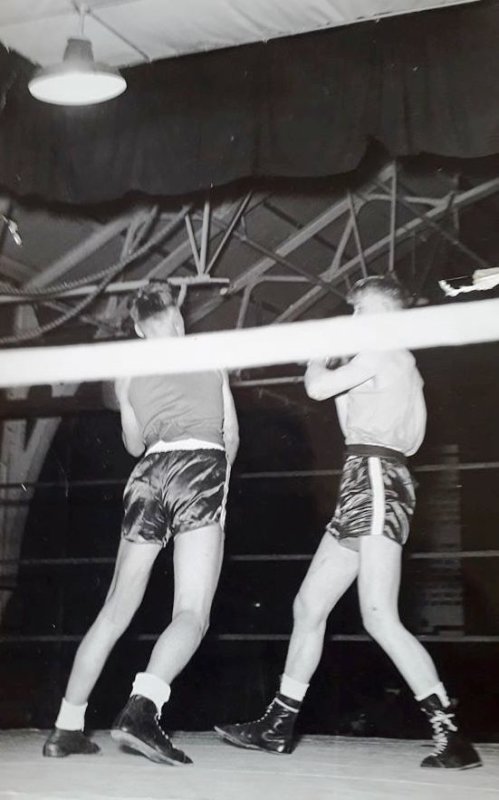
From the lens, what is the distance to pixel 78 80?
79.3 inches

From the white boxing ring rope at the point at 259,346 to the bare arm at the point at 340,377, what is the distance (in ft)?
0.11

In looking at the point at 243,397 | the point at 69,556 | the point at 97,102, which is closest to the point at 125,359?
the point at 243,397

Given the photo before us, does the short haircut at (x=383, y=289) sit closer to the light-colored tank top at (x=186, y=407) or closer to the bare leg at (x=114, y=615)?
the light-colored tank top at (x=186, y=407)

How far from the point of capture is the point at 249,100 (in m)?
2.10

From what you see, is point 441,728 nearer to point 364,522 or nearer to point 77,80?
point 364,522

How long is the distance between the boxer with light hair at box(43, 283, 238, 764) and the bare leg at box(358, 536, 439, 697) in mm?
339

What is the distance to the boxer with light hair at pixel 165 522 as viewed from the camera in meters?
1.76

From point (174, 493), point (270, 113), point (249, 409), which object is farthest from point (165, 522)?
point (270, 113)

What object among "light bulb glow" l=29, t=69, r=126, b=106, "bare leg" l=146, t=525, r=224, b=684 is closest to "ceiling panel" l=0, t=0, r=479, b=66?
"light bulb glow" l=29, t=69, r=126, b=106

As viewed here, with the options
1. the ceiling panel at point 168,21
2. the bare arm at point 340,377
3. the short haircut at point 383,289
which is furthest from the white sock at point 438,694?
the ceiling panel at point 168,21

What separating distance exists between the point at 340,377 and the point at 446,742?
784mm

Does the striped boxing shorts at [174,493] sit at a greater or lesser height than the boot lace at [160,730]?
greater

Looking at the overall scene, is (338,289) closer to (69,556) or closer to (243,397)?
(243,397)

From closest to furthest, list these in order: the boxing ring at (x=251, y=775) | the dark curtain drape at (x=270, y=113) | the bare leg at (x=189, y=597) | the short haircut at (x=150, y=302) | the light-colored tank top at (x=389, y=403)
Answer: the boxing ring at (x=251, y=775) → the bare leg at (x=189, y=597) → the light-colored tank top at (x=389, y=403) → the dark curtain drape at (x=270, y=113) → the short haircut at (x=150, y=302)
